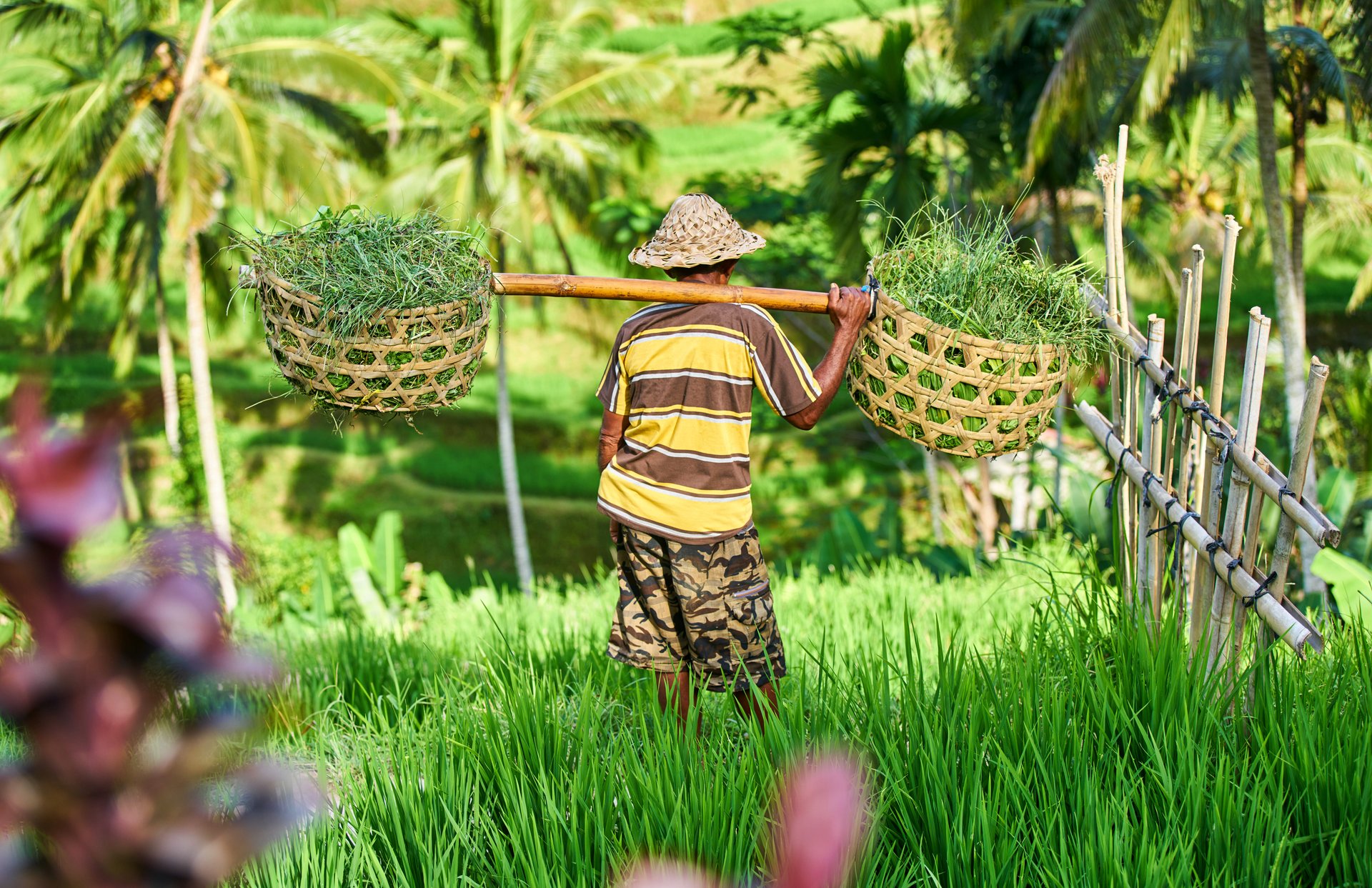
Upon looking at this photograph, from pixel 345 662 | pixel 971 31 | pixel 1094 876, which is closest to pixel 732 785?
pixel 1094 876

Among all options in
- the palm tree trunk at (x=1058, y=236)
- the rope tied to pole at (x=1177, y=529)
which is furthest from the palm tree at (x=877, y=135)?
the rope tied to pole at (x=1177, y=529)

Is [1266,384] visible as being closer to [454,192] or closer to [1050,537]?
[1050,537]

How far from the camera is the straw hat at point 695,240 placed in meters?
2.57

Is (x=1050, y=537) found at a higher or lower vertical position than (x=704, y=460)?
lower

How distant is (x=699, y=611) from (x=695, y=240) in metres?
0.88

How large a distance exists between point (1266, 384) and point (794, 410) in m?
→ 15.4

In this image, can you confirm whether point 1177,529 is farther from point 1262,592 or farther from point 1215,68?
point 1215,68

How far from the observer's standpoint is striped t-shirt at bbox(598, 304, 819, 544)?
2.56 metres

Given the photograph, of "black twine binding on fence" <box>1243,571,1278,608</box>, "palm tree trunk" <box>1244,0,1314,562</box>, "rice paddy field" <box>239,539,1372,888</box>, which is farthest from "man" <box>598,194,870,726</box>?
"palm tree trunk" <box>1244,0,1314,562</box>

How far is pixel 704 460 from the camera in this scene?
8.51 feet

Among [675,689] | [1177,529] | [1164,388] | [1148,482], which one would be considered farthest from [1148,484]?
[675,689]

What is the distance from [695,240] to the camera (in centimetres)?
258

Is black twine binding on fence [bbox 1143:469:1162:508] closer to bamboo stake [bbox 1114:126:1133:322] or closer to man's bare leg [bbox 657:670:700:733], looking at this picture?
bamboo stake [bbox 1114:126:1133:322]

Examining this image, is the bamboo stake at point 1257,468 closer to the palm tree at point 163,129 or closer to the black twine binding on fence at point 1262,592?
the black twine binding on fence at point 1262,592
